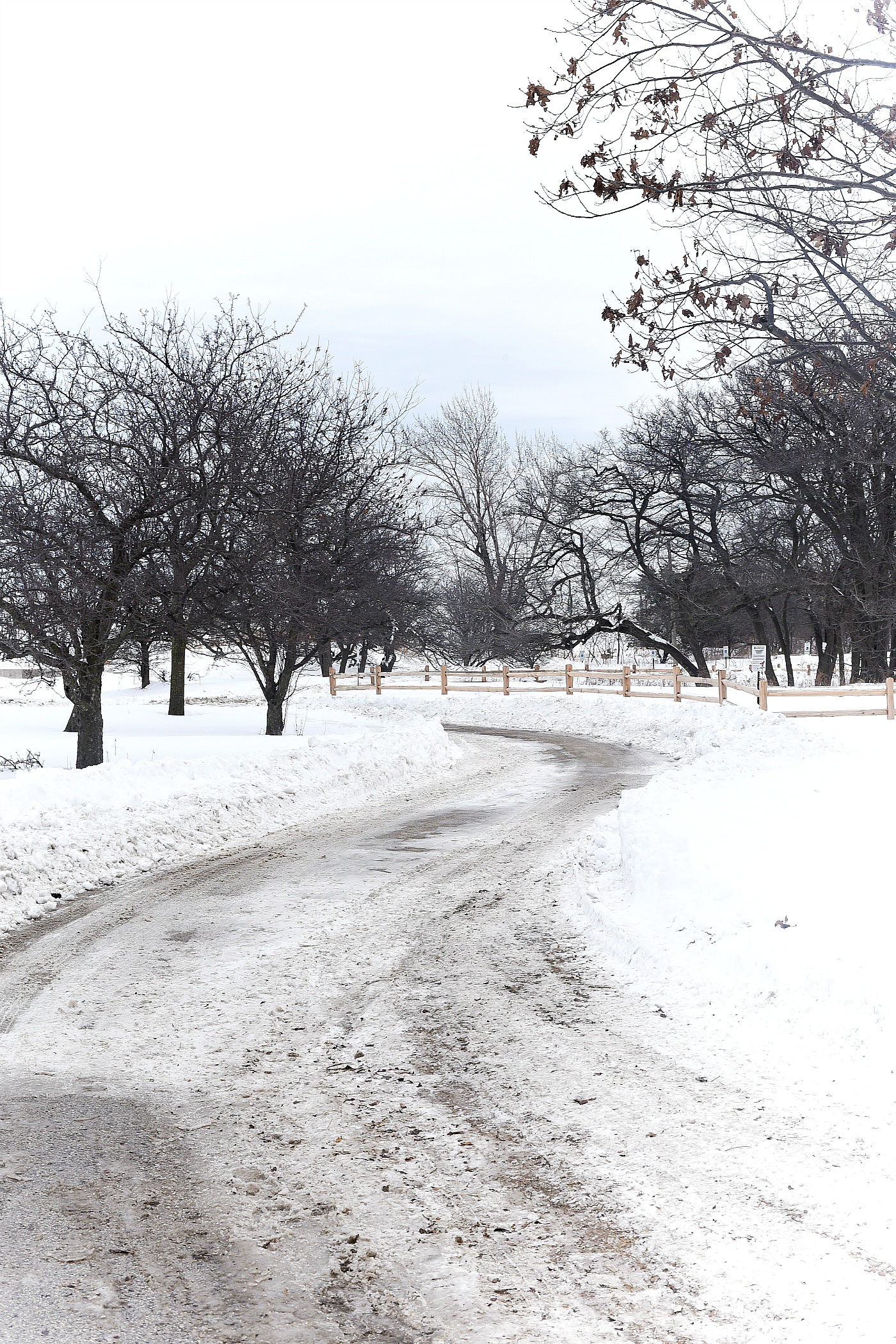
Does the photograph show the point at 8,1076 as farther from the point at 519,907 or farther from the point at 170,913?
the point at 519,907

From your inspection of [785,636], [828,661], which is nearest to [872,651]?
[828,661]

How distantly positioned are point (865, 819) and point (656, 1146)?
21.1ft

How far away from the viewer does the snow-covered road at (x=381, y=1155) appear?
3.20m

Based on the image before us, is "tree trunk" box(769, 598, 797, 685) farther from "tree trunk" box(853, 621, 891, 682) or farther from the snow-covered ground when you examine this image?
the snow-covered ground

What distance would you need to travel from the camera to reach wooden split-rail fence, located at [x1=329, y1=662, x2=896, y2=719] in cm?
2464

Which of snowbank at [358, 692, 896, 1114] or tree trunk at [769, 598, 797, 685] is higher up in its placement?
tree trunk at [769, 598, 797, 685]

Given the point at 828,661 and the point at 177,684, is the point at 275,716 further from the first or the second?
the point at 828,661

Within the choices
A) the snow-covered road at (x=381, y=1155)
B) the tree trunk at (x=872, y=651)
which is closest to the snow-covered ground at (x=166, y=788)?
the snow-covered road at (x=381, y=1155)

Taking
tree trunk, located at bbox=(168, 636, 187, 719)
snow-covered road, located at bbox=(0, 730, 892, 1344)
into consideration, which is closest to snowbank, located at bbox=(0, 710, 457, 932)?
snow-covered road, located at bbox=(0, 730, 892, 1344)

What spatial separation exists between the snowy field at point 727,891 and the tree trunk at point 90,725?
0.86 meters

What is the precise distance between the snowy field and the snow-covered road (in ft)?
0.16

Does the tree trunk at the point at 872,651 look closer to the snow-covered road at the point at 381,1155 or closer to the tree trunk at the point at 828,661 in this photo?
the tree trunk at the point at 828,661

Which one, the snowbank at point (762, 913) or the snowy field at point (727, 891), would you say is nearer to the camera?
the snowy field at point (727, 891)

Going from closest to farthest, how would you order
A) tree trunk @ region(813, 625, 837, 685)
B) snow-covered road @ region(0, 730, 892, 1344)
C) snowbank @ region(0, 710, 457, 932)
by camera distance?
snow-covered road @ region(0, 730, 892, 1344), snowbank @ region(0, 710, 457, 932), tree trunk @ region(813, 625, 837, 685)
